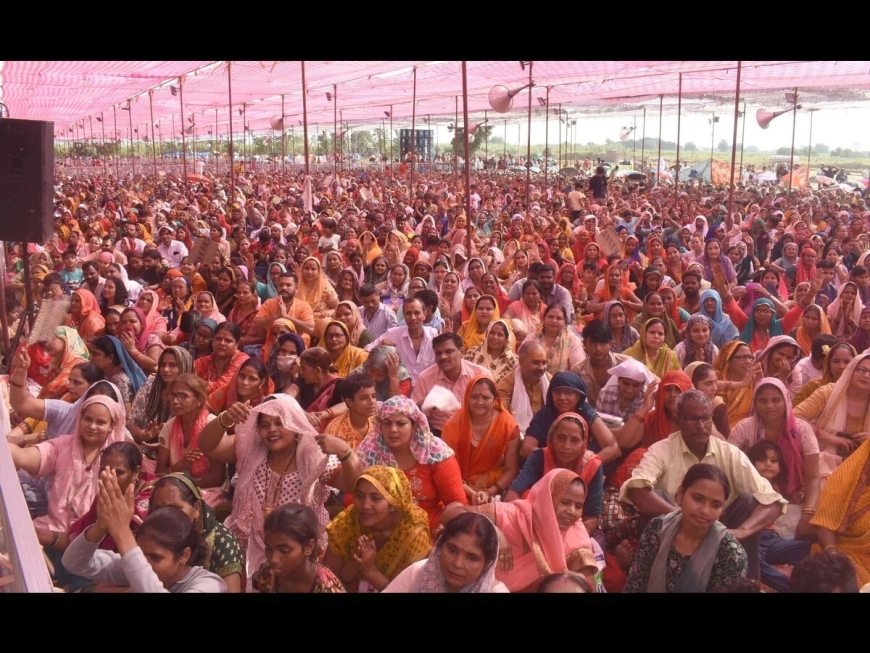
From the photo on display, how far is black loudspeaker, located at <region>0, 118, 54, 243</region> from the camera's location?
3.78 metres

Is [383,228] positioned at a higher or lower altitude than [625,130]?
lower

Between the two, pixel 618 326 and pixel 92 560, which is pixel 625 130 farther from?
pixel 92 560

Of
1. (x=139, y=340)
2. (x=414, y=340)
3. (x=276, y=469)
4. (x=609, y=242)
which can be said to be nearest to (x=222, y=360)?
(x=139, y=340)

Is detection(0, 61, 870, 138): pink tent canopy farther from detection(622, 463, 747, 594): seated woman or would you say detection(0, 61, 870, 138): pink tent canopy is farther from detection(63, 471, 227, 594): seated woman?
detection(622, 463, 747, 594): seated woman

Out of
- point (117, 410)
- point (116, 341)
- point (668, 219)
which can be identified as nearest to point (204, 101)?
point (668, 219)

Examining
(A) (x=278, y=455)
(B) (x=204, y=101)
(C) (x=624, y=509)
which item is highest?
(B) (x=204, y=101)

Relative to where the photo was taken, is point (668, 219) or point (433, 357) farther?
point (668, 219)

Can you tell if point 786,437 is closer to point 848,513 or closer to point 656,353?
point 848,513

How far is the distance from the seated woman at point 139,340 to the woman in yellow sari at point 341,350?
100cm

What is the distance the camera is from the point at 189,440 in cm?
386

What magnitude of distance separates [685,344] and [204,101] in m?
16.7

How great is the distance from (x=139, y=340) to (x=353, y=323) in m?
1.35

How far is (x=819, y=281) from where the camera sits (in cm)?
646

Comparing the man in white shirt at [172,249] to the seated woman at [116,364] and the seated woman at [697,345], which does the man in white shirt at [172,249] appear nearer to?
the seated woman at [116,364]
